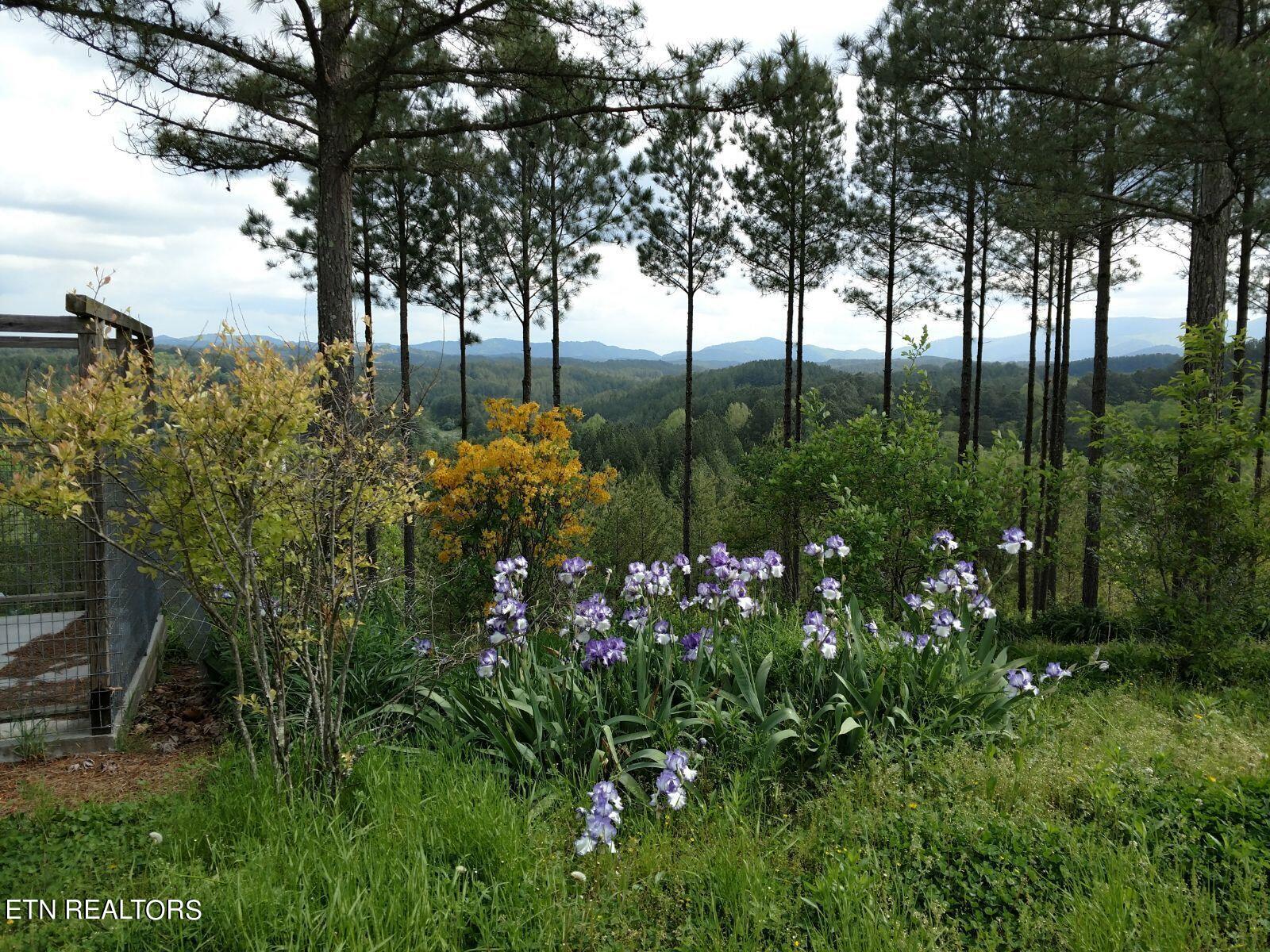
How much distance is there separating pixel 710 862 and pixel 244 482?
7.40ft

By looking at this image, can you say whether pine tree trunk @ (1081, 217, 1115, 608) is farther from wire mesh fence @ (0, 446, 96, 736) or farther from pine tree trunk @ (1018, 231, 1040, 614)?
wire mesh fence @ (0, 446, 96, 736)

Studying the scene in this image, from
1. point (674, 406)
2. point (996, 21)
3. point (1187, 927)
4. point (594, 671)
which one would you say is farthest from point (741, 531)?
point (674, 406)

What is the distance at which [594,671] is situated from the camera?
3859mm

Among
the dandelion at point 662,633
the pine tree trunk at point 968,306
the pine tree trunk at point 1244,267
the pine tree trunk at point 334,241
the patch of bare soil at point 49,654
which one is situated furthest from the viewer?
the pine tree trunk at point 968,306

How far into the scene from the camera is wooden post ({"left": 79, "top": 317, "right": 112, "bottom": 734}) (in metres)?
4.14

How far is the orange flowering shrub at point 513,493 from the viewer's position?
7.45 meters

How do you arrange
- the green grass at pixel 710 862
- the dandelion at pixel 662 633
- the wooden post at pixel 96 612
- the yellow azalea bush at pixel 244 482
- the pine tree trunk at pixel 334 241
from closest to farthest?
the green grass at pixel 710 862, the yellow azalea bush at pixel 244 482, the dandelion at pixel 662 633, the wooden post at pixel 96 612, the pine tree trunk at pixel 334 241

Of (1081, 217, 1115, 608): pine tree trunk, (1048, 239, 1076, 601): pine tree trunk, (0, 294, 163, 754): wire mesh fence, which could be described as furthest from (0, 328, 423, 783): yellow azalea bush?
(1048, 239, 1076, 601): pine tree trunk

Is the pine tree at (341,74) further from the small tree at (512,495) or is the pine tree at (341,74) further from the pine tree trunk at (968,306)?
the pine tree trunk at (968,306)

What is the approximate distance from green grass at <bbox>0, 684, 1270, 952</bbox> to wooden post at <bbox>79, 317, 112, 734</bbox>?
3.81 ft

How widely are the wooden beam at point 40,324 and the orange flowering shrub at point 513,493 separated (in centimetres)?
328

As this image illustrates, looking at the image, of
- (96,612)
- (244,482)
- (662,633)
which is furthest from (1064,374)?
(96,612)

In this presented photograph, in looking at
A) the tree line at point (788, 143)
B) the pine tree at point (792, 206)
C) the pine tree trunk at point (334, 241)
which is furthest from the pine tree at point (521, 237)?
the pine tree trunk at point (334, 241)

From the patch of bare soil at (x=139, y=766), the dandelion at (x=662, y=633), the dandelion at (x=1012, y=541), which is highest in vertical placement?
the dandelion at (x=1012, y=541)
